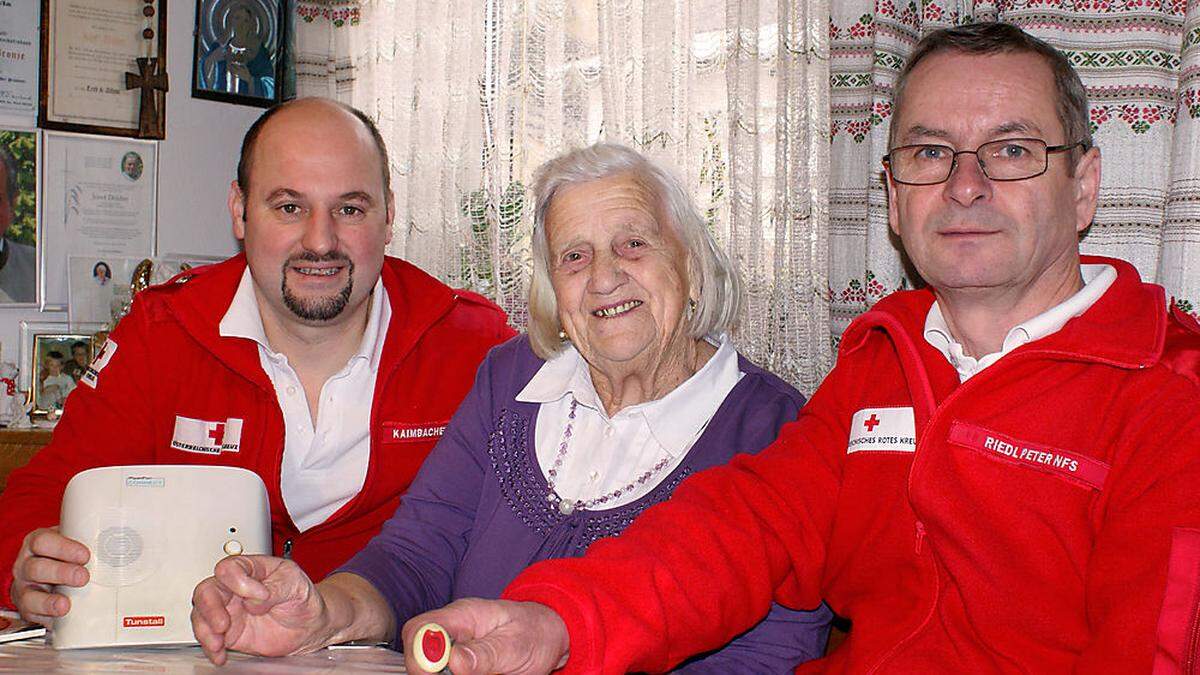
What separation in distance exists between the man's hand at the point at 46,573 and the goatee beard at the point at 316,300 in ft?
2.13

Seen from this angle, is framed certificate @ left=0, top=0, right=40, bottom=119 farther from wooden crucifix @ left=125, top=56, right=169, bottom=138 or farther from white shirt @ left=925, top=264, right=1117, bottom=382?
white shirt @ left=925, top=264, right=1117, bottom=382

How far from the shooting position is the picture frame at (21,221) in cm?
300

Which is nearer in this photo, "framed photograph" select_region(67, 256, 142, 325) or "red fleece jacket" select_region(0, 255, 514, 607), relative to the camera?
"red fleece jacket" select_region(0, 255, 514, 607)

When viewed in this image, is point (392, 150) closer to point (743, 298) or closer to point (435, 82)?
point (435, 82)

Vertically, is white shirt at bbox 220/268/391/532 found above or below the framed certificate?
below

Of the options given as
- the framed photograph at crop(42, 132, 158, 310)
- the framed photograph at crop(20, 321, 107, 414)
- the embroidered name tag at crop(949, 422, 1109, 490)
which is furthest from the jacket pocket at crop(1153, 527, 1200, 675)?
the framed photograph at crop(42, 132, 158, 310)

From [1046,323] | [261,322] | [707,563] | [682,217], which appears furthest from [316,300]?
[1046,323]

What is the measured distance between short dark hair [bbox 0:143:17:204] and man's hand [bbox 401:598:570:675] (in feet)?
8.26

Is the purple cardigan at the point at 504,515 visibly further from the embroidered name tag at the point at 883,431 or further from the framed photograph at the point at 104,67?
the framed photograph at the point at 104,67

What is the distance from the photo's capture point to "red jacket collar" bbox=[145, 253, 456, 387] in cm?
195

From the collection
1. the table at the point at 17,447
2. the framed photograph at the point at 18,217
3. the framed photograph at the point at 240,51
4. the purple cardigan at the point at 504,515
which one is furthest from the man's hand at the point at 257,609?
the framed photograph at the point at 240,51

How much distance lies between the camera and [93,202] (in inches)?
123

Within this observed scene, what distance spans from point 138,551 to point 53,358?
6.61ft

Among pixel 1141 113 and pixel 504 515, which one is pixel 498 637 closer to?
pixel 504 515
